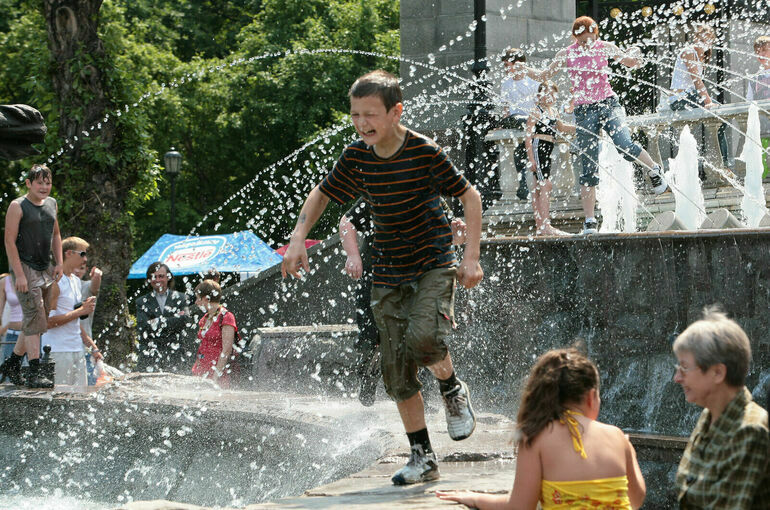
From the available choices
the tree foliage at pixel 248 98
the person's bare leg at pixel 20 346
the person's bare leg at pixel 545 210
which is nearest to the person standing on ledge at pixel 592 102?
the person's bare leg at pixel 545 210

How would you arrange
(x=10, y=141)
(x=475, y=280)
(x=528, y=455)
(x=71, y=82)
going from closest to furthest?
(x=528, y=455), (x=475, y=280), (x=10, y=141), (x=71, y=82)

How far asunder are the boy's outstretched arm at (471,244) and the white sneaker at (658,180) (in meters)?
5.88

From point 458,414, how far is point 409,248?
718 mm

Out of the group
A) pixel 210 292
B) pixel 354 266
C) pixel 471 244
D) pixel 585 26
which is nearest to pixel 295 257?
pixel 471 244

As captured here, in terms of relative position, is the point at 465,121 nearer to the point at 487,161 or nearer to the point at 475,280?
the point at 487,161

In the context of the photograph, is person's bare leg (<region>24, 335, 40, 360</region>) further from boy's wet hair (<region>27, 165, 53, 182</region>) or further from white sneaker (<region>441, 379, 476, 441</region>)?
white sneaker (<region>441, 379, 476, 441</region>)

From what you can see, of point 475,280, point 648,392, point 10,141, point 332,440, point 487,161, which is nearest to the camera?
point 475,280

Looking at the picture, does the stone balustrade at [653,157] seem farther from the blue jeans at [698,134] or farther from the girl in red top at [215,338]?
the girl in red top at [215,338]

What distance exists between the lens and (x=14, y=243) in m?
8.68

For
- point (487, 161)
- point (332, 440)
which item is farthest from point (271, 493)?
point (487, 161)

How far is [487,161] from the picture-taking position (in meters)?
12.7

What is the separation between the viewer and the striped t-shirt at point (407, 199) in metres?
4.58

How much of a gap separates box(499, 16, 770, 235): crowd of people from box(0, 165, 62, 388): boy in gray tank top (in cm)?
422

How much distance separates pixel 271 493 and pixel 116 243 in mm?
8690
